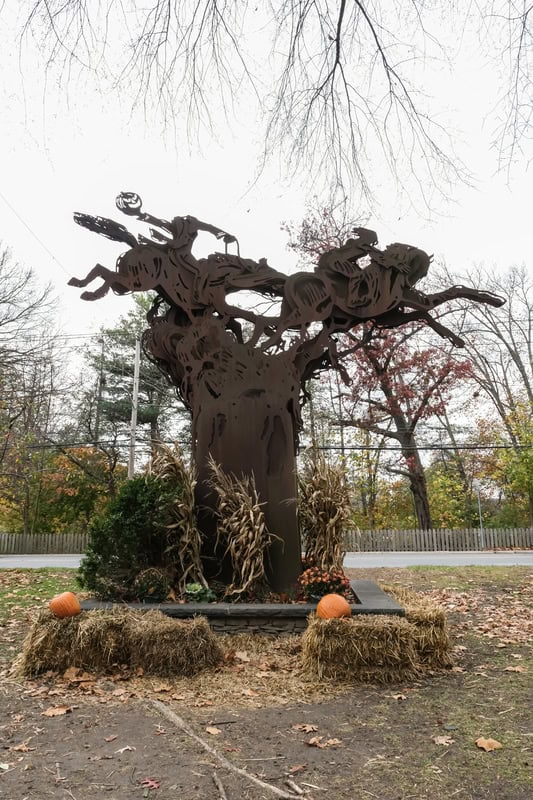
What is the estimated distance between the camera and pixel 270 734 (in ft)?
11.5

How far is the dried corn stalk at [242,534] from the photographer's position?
597cm

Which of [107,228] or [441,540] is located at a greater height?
[107,228]

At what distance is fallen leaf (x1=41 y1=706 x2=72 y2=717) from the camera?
3.85 metres

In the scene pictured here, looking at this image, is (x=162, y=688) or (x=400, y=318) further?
(x=400, y=318)

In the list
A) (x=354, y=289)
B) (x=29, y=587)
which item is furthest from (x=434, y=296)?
(x=29, y=587)

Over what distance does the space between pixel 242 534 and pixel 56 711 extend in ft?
8.22

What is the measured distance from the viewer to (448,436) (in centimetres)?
2852

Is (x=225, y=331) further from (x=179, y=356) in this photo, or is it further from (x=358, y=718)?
(x=358, y=718)

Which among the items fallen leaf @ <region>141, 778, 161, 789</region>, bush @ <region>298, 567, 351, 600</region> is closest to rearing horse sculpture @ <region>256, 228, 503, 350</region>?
bush @ <region>298, 567, 351, 600</region>

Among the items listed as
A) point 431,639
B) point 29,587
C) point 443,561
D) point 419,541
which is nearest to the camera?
point 431,639

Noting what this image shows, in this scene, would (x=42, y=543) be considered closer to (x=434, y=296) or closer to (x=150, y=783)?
(x=434, y=296)

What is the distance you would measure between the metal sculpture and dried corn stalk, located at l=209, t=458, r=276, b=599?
0.35 metres

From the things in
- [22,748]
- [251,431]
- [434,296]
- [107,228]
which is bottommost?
[22,748]

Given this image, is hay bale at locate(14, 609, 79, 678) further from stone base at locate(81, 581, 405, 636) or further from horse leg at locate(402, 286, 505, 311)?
horse leg at locate(402, 286, 505, 311)
